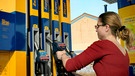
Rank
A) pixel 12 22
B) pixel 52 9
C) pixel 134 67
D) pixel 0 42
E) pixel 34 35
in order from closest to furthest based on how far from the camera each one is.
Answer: pixel 0 42 < pixel 12 22 < pixel 34 35 < pixel 52 9 < pixel 134 67

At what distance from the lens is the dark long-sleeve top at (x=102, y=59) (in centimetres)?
172

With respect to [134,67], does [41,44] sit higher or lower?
higher

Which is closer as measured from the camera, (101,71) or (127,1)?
(101,71)

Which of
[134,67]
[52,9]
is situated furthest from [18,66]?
[134,67]

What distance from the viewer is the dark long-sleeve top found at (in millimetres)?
1722

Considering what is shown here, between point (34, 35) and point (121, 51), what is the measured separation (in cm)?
88

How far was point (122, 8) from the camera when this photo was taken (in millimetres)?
4160

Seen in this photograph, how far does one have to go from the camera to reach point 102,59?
1758mm

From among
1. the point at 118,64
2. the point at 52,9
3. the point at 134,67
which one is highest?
the point at 52,9

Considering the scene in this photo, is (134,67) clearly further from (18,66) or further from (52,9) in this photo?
(18,66)

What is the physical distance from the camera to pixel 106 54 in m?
1.74

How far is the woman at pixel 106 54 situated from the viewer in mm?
1727

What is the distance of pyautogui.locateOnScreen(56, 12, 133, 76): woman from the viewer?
1.73 meters

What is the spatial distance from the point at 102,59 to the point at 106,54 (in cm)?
5
